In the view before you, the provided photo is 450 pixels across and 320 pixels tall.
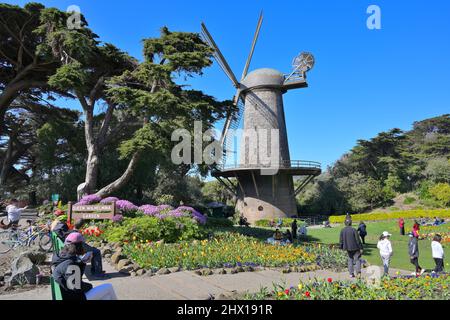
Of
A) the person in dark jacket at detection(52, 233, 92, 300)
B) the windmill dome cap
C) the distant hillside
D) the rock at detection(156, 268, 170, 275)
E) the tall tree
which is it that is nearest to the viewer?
the person in dark jacket at detection(52, 233, 92, 300)

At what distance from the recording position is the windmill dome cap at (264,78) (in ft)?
115

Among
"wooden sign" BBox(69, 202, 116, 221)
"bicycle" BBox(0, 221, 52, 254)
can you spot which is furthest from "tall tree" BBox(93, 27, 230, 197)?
"bicycle" BBox(0, 221, 52, 254)

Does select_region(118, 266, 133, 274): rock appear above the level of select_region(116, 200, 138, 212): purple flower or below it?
below

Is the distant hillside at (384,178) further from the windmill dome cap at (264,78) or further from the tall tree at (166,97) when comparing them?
the tall tree at (166,97)

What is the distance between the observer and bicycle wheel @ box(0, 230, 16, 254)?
35.0 ft

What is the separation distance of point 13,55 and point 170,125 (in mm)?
15435

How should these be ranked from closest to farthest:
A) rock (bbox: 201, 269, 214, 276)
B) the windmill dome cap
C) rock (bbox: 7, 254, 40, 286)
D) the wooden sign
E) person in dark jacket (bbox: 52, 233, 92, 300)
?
1. person in dark jacket (bbox: 52, 233, 92, 300)
2. rock (bbox: 7, 254, 40, 286)
3. rock (bbox: 201, 269, 214, 276)
4. the wooden sign
5. the windmill dome cap

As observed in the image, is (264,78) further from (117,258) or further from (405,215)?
(117,258)

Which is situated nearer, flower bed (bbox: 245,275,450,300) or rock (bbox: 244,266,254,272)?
flower bed (bbox: 245,275,450,300)

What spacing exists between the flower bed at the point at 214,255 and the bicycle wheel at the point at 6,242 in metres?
3.34

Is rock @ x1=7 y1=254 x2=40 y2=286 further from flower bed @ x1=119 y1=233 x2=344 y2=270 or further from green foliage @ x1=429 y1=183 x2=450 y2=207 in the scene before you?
green foliage @ x1=429 y1=183 x2=450 y2=207

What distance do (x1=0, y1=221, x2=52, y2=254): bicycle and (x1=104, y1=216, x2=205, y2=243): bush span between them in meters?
2.31

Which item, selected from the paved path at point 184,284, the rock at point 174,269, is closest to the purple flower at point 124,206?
the paved path at point 184,284

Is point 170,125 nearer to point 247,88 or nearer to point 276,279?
point 276,279
